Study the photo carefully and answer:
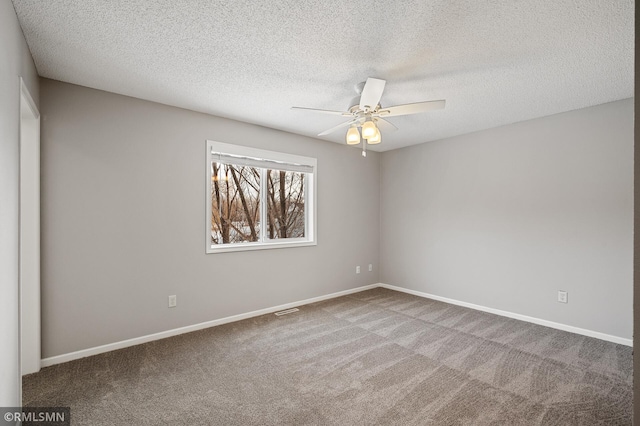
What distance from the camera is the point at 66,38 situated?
2.07m

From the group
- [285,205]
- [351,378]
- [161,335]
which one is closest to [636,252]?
[351,378]

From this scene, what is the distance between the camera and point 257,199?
4.24 m

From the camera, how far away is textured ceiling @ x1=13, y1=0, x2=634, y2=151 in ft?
5.87

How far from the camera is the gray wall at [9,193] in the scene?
5.00ft

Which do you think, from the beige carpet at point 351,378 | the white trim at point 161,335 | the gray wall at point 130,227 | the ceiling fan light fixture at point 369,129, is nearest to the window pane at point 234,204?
the gray wall at point 130,227

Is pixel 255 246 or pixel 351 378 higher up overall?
pixel 255 246

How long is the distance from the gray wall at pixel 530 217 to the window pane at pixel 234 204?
2488 millimetres

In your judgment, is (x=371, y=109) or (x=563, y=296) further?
(x=563, y=296)

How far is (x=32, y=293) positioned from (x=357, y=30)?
3198 millimetres

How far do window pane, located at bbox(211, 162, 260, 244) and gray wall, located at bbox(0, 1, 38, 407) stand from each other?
80.4 inches

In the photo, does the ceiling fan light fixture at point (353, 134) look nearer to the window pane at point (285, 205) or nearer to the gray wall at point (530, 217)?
the window pane at point (285, 205)

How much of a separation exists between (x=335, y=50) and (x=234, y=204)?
2.53 metres

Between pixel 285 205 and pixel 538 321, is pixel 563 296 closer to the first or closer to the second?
pixel 538 321

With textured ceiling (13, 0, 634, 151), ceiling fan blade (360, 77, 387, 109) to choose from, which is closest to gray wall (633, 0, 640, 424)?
textured ceiling (13, 0, 634, 151)
